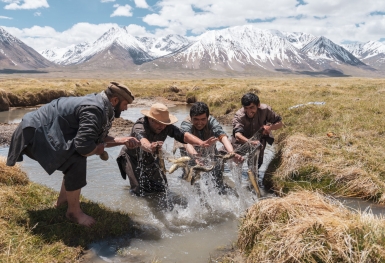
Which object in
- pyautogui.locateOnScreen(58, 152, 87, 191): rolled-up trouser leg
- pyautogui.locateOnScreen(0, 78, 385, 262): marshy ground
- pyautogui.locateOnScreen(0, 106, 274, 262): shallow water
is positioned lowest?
pyautogui.locateOnScreen(0, 106, 274, 262): shallow water

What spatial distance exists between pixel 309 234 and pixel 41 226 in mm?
4037

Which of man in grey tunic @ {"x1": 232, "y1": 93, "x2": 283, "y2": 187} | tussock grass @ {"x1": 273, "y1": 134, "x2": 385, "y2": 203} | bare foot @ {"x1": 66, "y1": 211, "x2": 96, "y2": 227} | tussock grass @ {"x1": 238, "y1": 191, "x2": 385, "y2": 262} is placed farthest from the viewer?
man in grey tunic @ {"x1": 232, "y1": 93, "x2": 283, "y2": 187}

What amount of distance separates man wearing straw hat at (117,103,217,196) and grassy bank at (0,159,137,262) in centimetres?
125

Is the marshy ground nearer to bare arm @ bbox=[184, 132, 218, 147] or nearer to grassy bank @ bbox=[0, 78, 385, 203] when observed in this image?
grassy bank @ bbox=[0, 78, 385, 203]

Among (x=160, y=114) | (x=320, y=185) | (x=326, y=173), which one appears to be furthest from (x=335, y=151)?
(x=160, y=114)

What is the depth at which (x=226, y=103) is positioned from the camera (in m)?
22.5

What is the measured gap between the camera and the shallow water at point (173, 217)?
16.9 ft

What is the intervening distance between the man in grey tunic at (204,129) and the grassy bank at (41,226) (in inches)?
88.3

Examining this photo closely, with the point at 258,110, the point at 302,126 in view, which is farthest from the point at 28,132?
the point at 302,126

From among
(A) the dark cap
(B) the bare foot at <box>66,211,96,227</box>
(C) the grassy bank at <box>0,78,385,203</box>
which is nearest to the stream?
(B) the bare foot at <box>66,211,96,227</box>

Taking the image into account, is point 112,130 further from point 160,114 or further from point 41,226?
point 41,226

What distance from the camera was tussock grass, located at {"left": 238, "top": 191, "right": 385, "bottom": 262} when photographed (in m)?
3.66

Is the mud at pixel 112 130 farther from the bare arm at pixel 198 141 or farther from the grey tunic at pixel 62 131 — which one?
the grey tunic at pixel 62 131

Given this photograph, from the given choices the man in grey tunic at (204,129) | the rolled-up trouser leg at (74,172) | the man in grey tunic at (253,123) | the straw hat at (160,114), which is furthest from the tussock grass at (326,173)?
the rolled-up trouser leg at (74,172)
